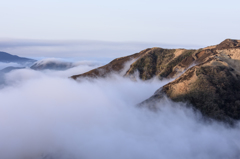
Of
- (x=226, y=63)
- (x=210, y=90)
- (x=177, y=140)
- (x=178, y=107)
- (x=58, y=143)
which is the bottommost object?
(x=58, y=143)

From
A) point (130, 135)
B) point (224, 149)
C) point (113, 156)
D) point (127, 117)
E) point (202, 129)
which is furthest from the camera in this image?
point (127, 117)

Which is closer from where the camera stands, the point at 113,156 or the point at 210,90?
the point at 210,90

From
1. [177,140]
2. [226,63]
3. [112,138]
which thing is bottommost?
[112,138]

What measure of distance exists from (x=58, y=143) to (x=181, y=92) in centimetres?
8146

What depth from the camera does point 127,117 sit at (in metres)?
152

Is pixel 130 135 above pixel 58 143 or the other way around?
above

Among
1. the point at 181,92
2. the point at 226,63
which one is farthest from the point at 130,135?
the point at 226,63

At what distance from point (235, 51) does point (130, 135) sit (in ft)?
232

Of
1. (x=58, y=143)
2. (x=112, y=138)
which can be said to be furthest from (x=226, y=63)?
(x=58, y=143)

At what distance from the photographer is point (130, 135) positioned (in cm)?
13925

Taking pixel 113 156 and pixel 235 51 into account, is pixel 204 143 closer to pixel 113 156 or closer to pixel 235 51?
pixel 113 156

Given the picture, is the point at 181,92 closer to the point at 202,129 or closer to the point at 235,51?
the point at 202,129

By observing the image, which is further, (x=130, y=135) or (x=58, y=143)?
(x=58, y=143)

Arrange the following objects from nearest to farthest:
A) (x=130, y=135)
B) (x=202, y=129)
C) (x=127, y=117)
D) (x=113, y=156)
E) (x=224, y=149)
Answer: (x=224, y=149) < (x=202, y=129) < (x=113, y=156) < (x=130, y=135) < (x=127, y=117)
